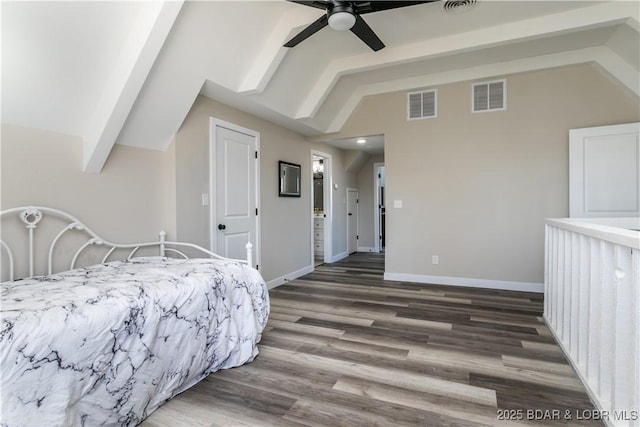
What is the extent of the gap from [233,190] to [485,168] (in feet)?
10.6

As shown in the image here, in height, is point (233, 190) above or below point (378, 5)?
below

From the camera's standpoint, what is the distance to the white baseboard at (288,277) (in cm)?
447

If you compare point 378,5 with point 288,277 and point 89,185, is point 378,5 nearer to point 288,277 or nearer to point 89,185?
point 89,185

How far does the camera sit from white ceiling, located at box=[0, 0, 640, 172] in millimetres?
2068

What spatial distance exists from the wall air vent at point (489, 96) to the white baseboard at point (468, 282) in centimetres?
226

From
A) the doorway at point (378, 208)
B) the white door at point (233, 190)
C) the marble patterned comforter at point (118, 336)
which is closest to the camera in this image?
the marble patterned comforter at point (118, 336)

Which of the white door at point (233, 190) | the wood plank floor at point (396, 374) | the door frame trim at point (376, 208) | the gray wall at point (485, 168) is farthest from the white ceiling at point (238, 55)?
the door frame trim at point (376, 208)

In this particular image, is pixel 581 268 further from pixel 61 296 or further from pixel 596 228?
pixel 61 296

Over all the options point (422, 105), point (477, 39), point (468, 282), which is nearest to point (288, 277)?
point (468, 282)

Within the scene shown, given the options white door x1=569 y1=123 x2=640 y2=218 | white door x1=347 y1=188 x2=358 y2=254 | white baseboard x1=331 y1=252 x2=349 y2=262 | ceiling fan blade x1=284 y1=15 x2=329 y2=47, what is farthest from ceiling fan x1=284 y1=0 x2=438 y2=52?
white door x1=347 y1=188 x2=358 y2=254

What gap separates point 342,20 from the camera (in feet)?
7.68

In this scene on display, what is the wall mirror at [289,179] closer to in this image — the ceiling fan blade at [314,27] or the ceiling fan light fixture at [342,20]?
the ceiling fan blade at [314,27]

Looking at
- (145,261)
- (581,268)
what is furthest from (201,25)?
(581,268)

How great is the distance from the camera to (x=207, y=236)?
3.44 m
